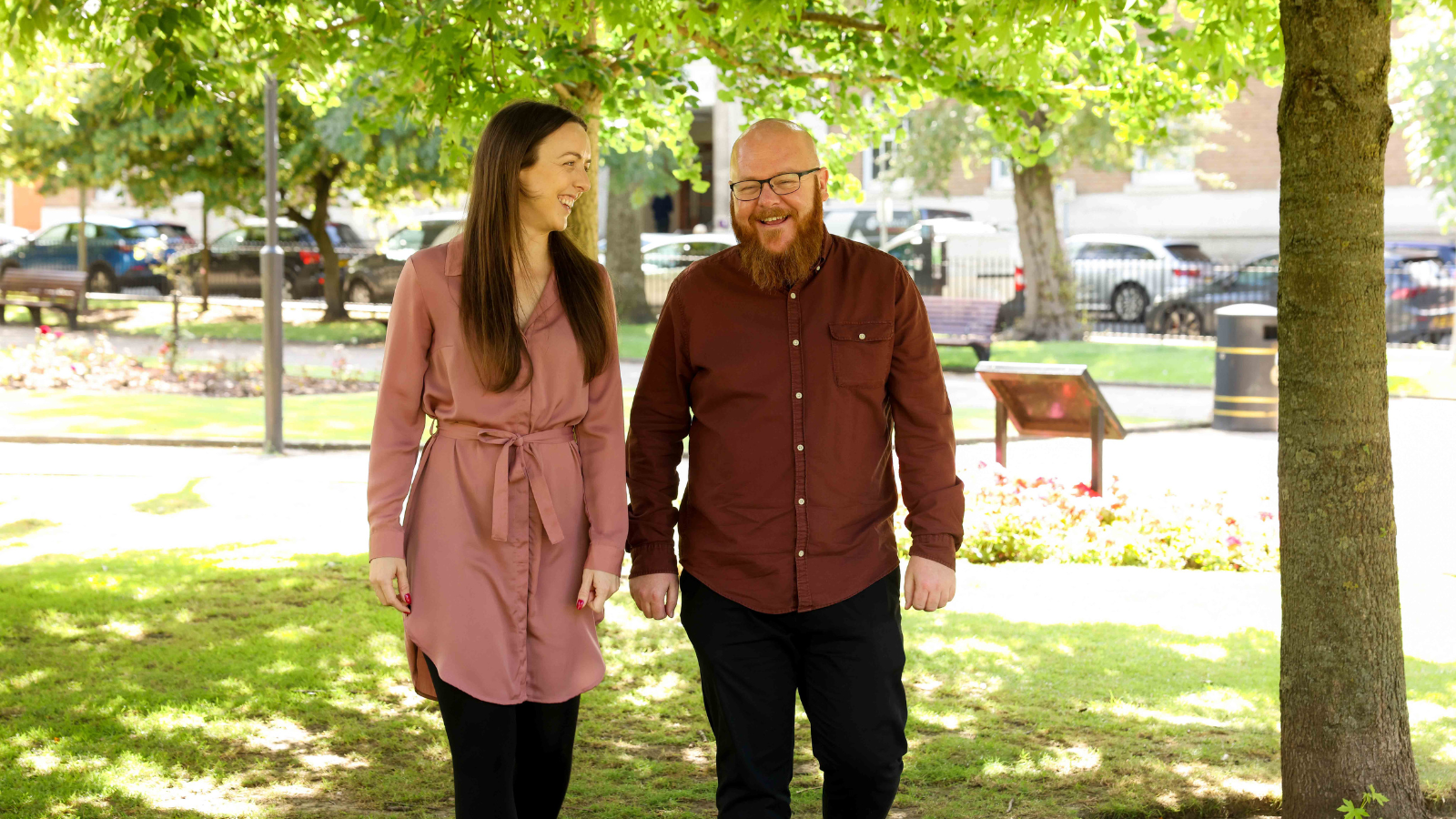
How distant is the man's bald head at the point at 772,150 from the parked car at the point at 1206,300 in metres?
21.0

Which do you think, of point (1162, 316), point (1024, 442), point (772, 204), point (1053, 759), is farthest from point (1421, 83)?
point (772, 204)

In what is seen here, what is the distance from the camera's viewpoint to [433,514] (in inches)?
121

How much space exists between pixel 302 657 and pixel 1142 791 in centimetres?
327

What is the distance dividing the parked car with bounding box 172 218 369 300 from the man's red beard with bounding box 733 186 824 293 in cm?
2341

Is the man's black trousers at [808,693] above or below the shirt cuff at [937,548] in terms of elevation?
below

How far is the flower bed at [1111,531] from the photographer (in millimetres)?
7789

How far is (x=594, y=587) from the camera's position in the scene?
3.14 m

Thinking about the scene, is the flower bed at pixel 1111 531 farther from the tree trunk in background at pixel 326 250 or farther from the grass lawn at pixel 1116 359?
the tree trunk in background at pixel 326 250

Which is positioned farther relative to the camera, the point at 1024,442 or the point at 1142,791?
the point at 1024,442

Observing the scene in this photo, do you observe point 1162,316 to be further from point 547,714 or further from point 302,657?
point 547,714

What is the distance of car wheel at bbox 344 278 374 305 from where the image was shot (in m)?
26.3

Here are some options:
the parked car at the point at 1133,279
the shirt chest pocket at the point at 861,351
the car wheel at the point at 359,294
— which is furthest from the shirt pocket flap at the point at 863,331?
the car wheel at the point at 359,294

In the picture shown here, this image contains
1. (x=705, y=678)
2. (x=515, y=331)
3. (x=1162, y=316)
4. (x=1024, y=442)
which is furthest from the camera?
(x=1162, y=316)

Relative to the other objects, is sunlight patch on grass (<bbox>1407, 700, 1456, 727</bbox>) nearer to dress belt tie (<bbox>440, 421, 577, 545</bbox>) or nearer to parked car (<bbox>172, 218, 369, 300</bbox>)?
dress belt tie (<bbox>440, 421, 577, 545</bbox>)
